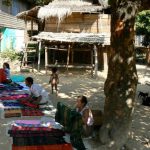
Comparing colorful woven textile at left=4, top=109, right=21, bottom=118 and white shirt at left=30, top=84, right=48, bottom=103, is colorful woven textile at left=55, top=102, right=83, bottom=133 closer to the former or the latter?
colorful woven textile at left=4, top=109, right=21, bottom=118

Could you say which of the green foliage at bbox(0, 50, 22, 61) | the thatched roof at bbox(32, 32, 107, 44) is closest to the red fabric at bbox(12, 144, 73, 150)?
the thatched roof at bbox(32, 32, 107, 44)

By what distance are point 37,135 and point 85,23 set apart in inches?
642

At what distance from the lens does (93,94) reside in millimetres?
15695

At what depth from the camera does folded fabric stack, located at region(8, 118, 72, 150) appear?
813 cm

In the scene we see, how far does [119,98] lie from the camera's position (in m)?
8.53

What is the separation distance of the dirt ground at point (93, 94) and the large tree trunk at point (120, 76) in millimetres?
435

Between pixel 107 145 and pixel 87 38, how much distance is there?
13.8m

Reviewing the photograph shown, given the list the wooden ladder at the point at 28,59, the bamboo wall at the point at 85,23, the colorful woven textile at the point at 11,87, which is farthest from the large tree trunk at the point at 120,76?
the bamboo wall at the point at 85,23

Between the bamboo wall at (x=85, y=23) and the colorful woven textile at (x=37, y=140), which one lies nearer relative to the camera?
the colorful woven textile at (x=37, y=140)

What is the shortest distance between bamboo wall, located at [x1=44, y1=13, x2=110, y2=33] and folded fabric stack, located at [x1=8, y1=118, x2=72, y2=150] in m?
15.0

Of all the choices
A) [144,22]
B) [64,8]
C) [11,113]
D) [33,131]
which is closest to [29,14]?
[64,8]

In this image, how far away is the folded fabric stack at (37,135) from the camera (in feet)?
26.7

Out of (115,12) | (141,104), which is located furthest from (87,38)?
(115,12)

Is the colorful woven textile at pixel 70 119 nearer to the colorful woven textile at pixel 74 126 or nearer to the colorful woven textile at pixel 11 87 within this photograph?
the colorful woven textile at pixel 74 126
